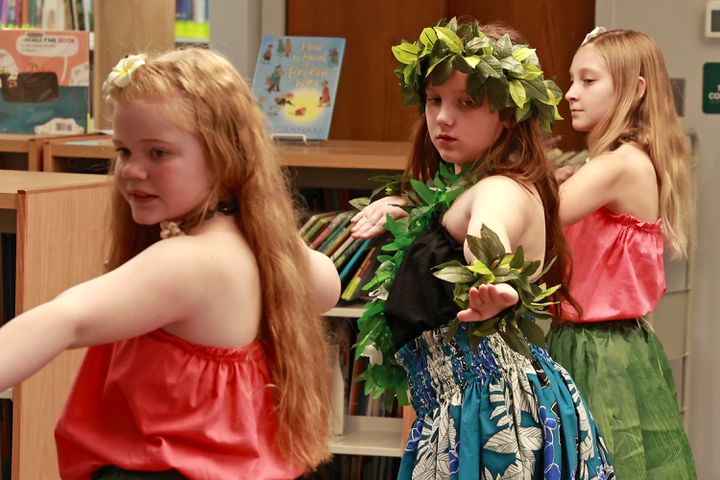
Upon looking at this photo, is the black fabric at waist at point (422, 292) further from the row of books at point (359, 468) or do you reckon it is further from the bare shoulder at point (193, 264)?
the row of books at point (359, 468)

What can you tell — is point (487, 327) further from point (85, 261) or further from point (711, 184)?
point (711, 184)

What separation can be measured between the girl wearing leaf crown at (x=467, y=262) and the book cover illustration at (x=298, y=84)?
1261 mm

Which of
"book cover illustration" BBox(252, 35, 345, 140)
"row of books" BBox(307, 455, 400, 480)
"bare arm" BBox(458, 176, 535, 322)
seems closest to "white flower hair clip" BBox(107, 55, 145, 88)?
"bare arm" BBox(458, 176, 535, 322)

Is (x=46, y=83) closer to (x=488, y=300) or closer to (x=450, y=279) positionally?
(x=450, y=279)

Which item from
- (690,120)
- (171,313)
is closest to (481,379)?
(171,313)

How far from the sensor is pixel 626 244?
2961mm

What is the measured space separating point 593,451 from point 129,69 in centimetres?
119

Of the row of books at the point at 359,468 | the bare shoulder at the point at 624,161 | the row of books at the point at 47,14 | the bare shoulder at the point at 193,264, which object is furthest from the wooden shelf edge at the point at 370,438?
the row of books at the point at 47,14

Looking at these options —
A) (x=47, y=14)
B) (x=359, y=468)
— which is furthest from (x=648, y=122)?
(x=47, y=14)

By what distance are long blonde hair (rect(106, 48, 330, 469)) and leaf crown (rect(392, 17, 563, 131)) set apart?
2.26ft

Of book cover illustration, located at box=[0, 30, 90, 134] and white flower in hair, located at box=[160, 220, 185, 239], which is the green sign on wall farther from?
white flower in hair, located at box=[160, 220, 185, 239]

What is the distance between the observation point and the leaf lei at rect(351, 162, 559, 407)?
1.89 metres

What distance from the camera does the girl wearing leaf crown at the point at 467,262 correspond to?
2.17m

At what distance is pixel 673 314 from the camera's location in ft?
13.4
